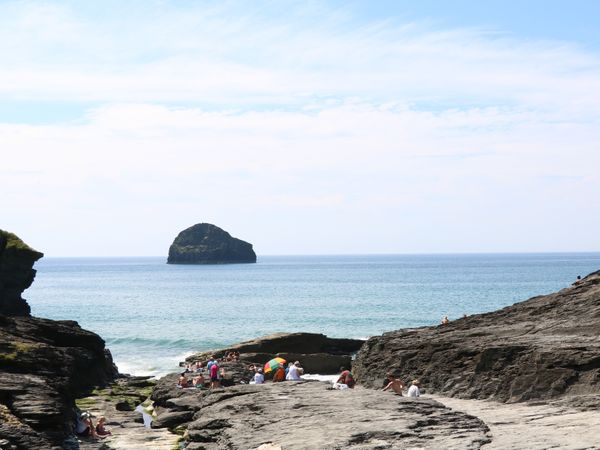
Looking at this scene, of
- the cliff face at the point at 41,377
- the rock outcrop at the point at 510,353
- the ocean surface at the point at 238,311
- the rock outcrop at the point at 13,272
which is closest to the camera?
the cliff face at the point at 41,377

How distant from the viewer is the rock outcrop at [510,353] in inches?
1019

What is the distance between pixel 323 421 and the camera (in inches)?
851

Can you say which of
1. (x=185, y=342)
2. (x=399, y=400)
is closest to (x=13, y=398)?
(x=399, y=400)

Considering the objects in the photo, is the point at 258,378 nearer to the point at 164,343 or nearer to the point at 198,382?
the point at 198,382

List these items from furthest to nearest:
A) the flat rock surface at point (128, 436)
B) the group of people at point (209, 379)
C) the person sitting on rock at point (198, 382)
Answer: the person sitting on rock at point (198, 382)
the group of people at point (209, 379)
the flat rock surface at point (128, 436)

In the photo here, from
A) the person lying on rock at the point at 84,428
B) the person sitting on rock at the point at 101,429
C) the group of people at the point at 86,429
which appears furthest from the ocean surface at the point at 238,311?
the person lying on rock at the point at 84,428

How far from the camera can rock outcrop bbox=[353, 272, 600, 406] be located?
25875 millimetres

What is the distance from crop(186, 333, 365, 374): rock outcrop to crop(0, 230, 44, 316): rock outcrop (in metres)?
18.2

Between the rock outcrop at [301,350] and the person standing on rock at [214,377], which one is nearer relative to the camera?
the person standing on rock at [214,377]

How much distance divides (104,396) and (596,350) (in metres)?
27.8

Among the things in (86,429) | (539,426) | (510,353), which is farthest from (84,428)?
(539,426)

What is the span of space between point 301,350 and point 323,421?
39.2 meters

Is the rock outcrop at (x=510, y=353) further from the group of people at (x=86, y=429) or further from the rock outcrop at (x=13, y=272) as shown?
the rock outcrop at (x=13, y=272)

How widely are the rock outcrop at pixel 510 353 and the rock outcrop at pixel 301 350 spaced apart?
1465cm
